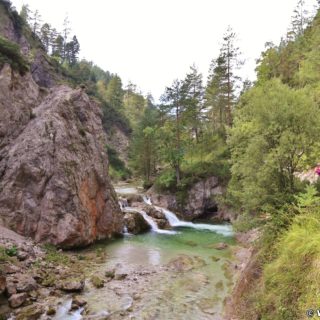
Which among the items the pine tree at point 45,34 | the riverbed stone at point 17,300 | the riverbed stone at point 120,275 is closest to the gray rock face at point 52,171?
the riverbed stone at point 120,275

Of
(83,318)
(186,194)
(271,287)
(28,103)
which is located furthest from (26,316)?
(186,194)

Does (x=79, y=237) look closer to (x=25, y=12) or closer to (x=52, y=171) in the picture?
(x=52, y=171)

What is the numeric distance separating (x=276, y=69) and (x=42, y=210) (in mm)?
36308

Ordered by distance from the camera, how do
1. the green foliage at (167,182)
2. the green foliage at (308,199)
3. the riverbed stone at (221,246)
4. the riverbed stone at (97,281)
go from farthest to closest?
the green foliage at (167,182) < the riverbed stone at (221,246) < the riverbed stone at (97,281) < the green foliage at (308,199)

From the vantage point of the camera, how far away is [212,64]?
48.8 metres

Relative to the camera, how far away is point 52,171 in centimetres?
2189

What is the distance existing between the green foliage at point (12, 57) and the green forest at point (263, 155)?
0.27 feet

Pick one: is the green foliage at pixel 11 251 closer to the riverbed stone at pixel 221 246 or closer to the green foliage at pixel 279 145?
the green foliage at pixel 279 145

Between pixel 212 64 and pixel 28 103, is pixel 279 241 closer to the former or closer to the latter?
pixel 28 103

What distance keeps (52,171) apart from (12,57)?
38.1 feet

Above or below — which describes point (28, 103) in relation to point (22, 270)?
above

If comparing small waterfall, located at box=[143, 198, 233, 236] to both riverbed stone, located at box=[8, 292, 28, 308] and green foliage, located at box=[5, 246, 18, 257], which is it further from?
riverbed stone, located at box=[8, 292, 28, 308]

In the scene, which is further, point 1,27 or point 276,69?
point 1,27

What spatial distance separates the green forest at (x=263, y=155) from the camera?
8.00m
